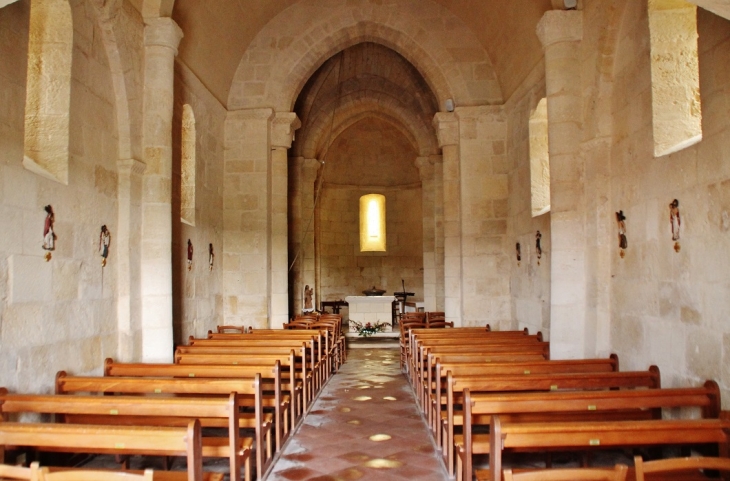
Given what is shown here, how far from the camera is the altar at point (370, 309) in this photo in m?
14.6

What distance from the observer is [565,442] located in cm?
325

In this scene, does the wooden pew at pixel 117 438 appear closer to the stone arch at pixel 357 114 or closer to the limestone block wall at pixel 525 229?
the limestone block wall at pixel 525 229

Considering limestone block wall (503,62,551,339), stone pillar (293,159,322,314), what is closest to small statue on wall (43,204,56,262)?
limestone block wall (503,62,551,339)

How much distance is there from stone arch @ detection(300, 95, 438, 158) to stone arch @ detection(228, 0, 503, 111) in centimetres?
494

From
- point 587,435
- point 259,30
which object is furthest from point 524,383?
point 259,30

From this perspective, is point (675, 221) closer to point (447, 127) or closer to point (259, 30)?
point (447, 127)

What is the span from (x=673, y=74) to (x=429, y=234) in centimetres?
1176

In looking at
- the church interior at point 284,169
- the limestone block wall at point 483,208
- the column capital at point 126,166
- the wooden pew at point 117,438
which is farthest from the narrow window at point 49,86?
the limestone block wall at point 483,208

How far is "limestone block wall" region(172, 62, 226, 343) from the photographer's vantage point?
8.87 m

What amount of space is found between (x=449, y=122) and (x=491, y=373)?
24.0 feet

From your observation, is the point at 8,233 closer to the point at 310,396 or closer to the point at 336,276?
the point at 310,396

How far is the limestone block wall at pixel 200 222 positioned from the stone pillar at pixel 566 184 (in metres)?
5.63

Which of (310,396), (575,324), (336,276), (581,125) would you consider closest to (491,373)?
(575,324)

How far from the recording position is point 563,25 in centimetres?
726
